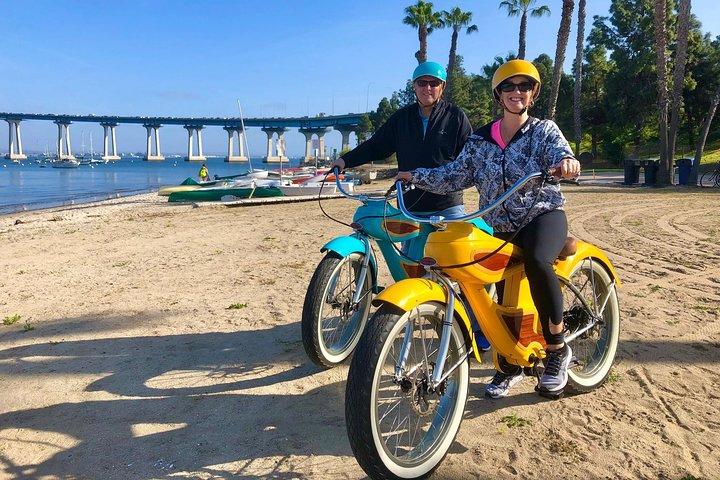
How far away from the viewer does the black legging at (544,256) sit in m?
2.68

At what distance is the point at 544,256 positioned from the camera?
8.77 ft

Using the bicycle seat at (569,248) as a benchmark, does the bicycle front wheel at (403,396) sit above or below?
below

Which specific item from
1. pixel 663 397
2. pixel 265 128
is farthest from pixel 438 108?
pixel 265 128

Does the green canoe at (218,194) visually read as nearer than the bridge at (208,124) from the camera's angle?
Yes

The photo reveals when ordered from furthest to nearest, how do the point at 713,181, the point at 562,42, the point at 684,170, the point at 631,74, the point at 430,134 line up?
the point at 631,74
the point at 562,42
the point at 684,170
the point at 713,181
the point at 430,134

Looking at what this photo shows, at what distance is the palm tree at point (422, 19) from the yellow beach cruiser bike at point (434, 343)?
40.3 m

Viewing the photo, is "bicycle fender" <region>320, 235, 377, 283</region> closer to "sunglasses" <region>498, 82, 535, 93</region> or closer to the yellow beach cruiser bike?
the yellow beach cruiser bike

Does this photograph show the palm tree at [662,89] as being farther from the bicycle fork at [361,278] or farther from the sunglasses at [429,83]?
the bicycle fork at [361,278]

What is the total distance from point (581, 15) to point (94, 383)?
43.2 metres

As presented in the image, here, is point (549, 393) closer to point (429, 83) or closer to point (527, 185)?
point (527, 185)

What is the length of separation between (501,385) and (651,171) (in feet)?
68.6

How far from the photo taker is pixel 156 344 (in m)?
4.39

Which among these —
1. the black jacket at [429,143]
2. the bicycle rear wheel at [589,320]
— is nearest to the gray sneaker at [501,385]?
the bicycle rear wheel at [589,320]

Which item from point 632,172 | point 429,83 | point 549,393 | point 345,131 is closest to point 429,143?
point 429,83
